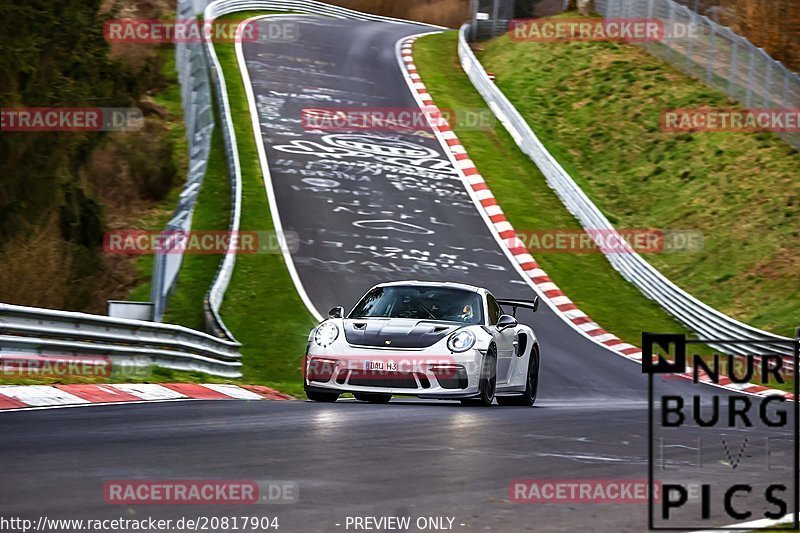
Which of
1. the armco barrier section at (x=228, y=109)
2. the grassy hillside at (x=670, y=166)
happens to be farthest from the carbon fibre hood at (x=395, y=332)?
the grassy hillside at (x=670, y=166)

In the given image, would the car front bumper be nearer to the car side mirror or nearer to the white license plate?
the white license plate

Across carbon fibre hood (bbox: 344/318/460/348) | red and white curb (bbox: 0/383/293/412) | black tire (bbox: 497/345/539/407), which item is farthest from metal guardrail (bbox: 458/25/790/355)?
red and white curb (bbox: 0/383/293/412)

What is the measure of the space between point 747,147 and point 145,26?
Answer: 75.3 ft

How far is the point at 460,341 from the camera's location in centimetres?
1309

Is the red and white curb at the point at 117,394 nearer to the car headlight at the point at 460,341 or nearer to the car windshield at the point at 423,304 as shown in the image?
the car windshield at the point at 423,304

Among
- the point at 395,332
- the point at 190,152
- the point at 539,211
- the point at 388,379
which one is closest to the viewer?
the point at 388,379

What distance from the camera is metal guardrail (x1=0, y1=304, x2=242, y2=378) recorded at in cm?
1304

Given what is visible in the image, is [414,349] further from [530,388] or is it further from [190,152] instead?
[190,152]

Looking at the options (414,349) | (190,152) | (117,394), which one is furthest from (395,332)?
(190,152)

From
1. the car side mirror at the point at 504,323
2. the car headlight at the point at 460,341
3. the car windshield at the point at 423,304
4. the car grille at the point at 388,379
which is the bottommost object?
the car grille at the point at 388,379

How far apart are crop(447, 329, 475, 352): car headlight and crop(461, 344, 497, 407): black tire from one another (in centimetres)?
23

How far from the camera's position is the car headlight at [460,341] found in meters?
13.0

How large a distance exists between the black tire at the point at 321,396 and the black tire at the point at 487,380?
4.31 ft

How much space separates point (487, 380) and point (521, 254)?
15.7 m
